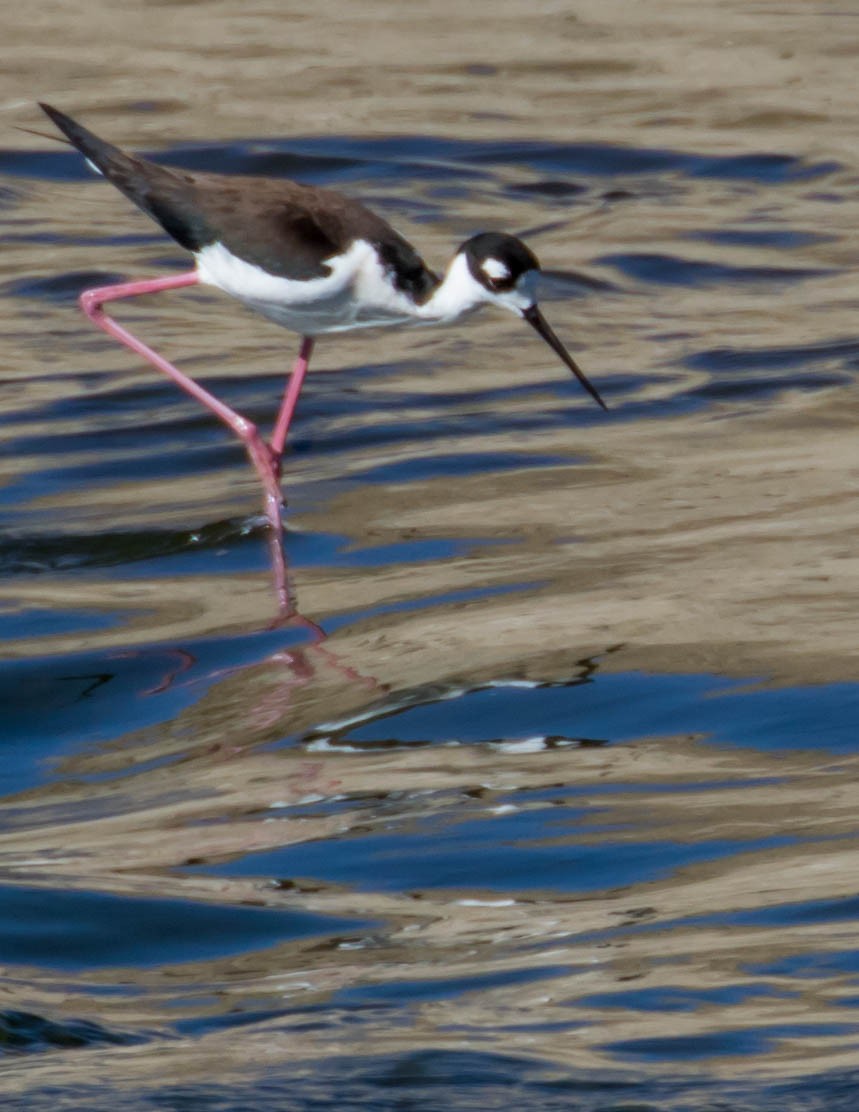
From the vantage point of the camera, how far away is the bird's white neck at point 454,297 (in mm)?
8375

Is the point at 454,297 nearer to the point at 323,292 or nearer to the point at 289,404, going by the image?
the point at 323,292

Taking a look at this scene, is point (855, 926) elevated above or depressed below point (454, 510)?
below

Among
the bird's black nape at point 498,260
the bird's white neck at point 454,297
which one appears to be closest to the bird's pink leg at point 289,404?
the bird's white neck at point 454,297

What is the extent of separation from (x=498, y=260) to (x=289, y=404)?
95 centimetres

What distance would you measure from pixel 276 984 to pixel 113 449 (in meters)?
4.64

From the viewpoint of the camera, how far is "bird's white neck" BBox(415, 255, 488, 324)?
330 inches

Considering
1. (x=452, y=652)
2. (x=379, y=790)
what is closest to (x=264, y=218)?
(x=452, y=652)

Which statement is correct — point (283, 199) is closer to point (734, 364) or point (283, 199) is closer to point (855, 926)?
point (734, 364)

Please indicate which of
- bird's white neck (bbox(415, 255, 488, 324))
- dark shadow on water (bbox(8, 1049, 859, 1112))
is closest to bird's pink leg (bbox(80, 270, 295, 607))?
bird's white neck (bbox(415, 255, 488, 324))

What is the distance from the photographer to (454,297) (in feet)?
27.7

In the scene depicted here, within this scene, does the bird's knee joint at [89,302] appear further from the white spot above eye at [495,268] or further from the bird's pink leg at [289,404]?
the white spot above eye at [495,268]

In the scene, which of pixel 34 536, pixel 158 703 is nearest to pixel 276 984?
pixel 158 703

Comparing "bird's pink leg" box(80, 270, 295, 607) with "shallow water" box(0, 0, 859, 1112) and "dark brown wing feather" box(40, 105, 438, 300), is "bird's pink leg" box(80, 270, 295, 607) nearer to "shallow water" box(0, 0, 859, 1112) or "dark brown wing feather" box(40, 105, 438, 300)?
"shallow water" box(0, 0, 859, 1112)

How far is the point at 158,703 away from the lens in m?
6.05
